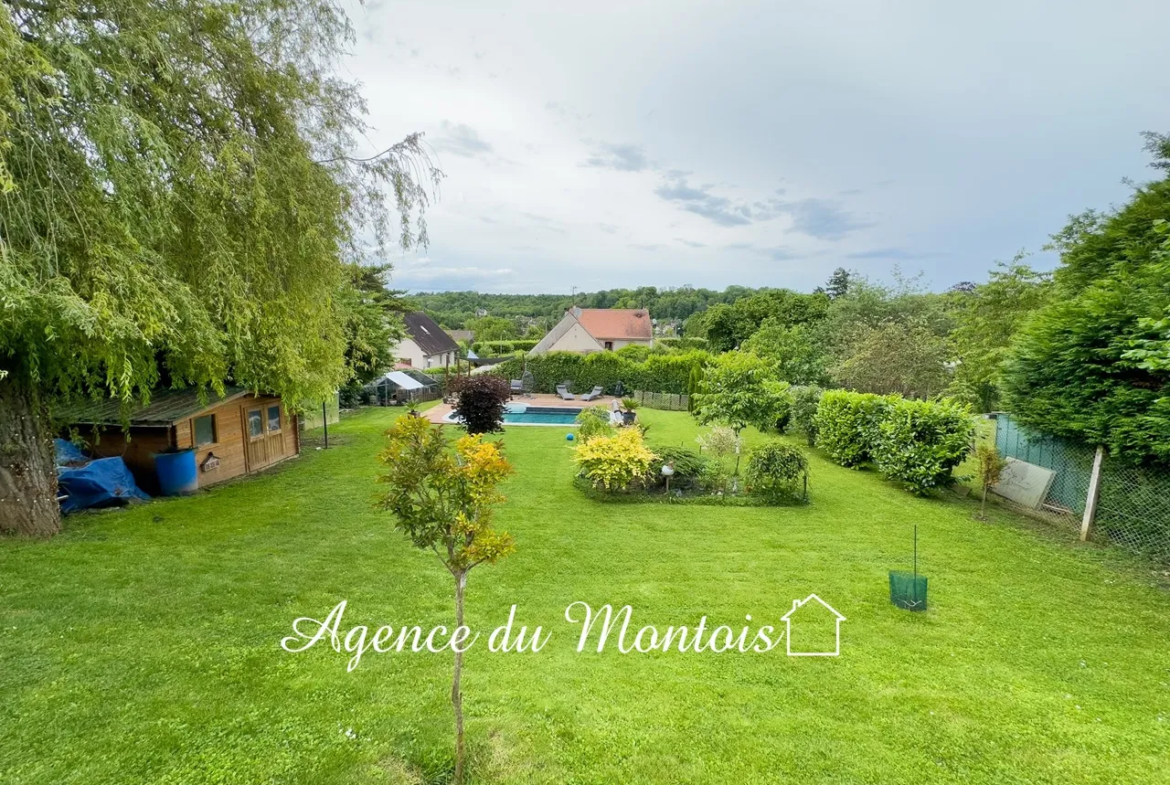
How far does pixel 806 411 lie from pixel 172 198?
604 inches

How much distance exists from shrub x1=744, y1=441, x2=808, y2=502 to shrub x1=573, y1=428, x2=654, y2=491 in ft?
6.57

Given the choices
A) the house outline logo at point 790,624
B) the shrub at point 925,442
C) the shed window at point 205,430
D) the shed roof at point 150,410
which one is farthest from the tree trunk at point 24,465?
the shrub at point 925,442

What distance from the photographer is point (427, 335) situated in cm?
4272

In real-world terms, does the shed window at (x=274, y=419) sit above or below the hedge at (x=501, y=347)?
below

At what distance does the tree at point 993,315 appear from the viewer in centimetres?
1553

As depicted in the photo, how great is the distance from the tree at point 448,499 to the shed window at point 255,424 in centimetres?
1066

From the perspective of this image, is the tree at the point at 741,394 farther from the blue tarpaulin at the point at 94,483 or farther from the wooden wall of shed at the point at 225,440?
the blue tarpaulin at the point at 94,483

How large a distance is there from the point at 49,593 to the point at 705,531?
7810 mm

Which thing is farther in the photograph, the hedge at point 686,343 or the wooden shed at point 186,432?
the hedge at point 686,343

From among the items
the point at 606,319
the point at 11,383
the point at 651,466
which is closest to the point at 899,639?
the point at 651,466

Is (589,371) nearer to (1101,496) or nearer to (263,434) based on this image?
(263,434)

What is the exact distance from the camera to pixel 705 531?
816 centimetres

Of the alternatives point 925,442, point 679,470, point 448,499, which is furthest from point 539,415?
point 448,499

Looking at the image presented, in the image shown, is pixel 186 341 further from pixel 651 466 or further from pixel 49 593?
pixel 651 466
